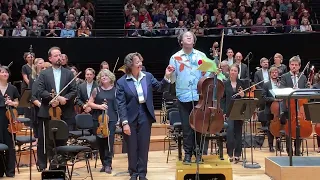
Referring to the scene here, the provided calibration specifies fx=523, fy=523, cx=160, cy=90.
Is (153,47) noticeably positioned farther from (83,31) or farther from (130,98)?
(130,98)

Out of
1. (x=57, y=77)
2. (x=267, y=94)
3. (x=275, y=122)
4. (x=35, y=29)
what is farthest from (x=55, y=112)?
(x=35, y=29)

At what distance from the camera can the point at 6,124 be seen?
740cm

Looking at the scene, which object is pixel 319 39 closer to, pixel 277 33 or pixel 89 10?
pixel 277 33

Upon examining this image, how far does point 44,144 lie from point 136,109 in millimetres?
1593

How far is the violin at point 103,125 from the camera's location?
7801 mm

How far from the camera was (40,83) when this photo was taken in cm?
705

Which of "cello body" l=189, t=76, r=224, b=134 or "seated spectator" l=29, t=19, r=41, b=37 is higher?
"seated spectator" l=29, t=19, r=41, b=37

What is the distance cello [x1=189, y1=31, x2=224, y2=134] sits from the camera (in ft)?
18.6

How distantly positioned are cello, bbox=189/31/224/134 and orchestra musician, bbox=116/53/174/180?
0.86m

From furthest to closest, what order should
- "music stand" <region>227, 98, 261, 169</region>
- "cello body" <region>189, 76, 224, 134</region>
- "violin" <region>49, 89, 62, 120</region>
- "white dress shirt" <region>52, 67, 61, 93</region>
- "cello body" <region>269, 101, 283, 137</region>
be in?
"cello body" <region>269, 101, 283, 137</region>
"music stand" <region>227, 98, 261, 169</region>
"white dress shirt" <region>52, 67, 61, 93</region>
"violin" <region>49, 89, 62, 120</region>
"cello body" <region>189, 76, 224, 134</region>

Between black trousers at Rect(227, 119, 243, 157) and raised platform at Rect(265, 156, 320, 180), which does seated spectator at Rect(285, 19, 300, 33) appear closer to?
black trousers at Rect(227, 119, 243, 157)

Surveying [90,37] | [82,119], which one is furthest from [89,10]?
[82,119]

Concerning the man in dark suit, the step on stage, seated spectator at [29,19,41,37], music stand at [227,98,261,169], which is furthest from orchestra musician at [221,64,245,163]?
seated spectator at [29,19,41,37]

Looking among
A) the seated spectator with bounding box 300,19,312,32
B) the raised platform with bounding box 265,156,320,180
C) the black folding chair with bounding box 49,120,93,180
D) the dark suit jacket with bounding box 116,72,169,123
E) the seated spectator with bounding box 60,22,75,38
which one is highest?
the seated spectator with bounding box 300,19,312,32
